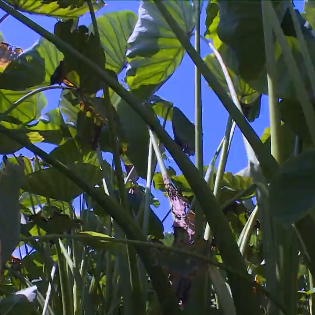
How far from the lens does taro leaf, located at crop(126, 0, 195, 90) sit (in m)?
1.06

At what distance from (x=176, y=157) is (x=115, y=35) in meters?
0.84

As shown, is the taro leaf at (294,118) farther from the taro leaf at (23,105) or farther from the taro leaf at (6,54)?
the taro leaf at (23,105)

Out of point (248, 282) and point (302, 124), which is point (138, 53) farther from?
point (248, 282)

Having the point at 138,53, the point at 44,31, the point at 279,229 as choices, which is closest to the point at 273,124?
the point at 279,229

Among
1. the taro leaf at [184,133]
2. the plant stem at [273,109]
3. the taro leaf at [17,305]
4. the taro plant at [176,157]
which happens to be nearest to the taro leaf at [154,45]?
the taro plant at [176,157]

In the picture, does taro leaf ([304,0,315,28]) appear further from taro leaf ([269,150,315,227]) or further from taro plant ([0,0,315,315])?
taro leaf ([269,150,315,227])

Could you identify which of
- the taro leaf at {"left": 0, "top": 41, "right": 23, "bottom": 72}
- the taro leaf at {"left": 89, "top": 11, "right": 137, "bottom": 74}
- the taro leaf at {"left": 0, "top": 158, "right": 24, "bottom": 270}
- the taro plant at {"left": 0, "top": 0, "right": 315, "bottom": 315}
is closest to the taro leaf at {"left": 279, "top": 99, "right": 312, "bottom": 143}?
the taro plant at {"left": 0, "top": 0, "right": 315, "bottom": 315}

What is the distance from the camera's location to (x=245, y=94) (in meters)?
1.04

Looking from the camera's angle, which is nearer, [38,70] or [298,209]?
[298,209]

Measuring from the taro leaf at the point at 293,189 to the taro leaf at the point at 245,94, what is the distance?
522 mm

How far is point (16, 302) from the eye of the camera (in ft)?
1.87

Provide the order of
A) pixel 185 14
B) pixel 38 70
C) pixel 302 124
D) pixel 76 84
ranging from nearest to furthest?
pixel 302 124
pixel 76 84
pixel 38 70
pixel 185 14

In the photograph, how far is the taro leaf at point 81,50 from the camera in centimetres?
72

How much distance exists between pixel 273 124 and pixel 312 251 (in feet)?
0.50
